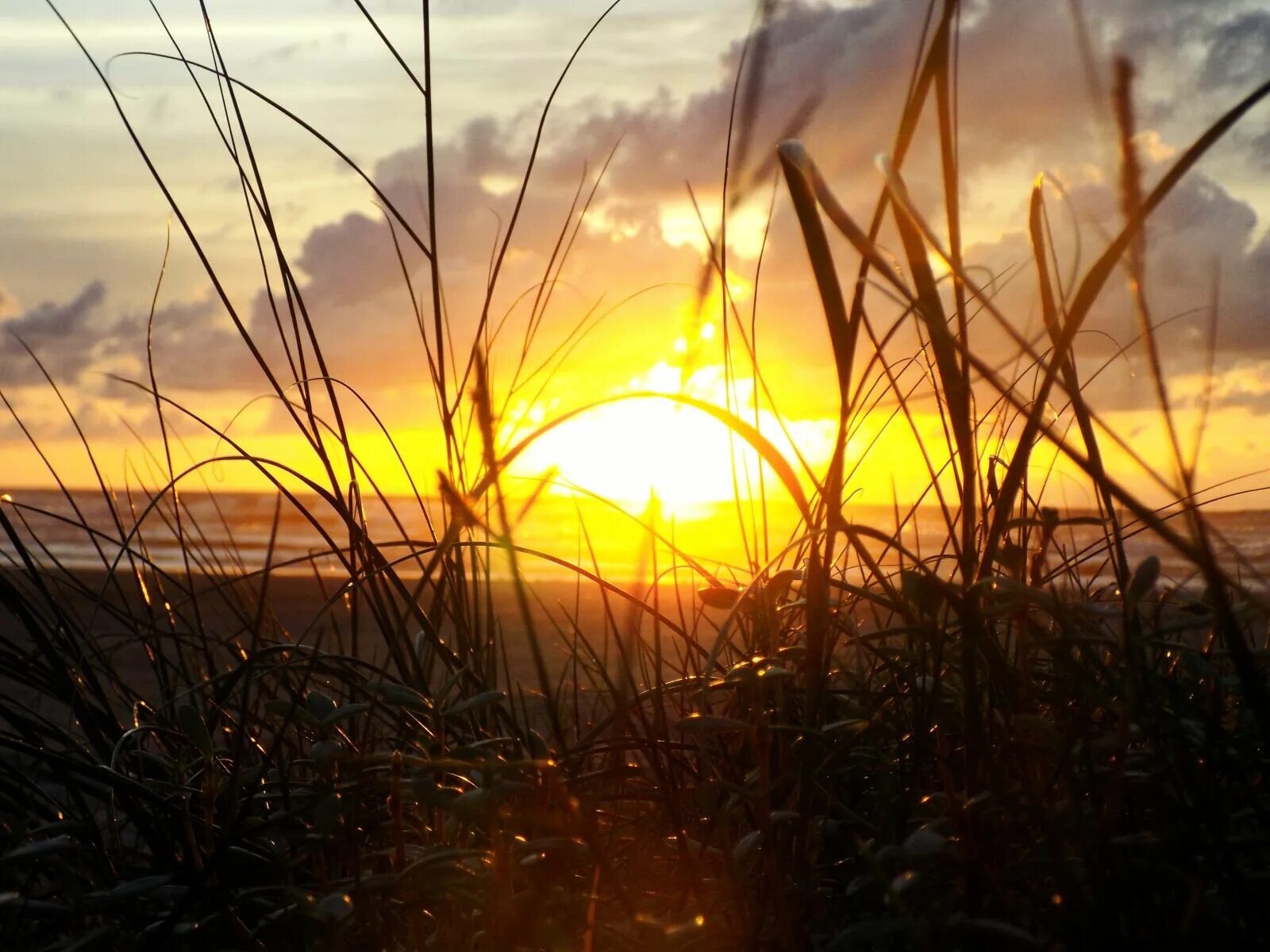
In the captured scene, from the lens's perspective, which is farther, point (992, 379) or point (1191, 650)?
point (1191, 650)

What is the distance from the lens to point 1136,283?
83 cm

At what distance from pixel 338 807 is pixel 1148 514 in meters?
0.68

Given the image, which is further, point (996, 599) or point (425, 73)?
point (425, 73)

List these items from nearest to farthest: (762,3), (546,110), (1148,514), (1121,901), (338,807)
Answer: (1148,514)
(1121,901)
(338,807)
(762,3)
(546,110)

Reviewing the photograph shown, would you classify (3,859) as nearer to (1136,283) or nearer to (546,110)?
(1136,283)

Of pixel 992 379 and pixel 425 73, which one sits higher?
pixel 425 73

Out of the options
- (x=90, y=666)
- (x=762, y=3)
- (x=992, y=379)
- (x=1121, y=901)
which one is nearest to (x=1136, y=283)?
(x=992, y=379)

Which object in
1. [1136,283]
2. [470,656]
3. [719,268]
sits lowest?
[470,656]

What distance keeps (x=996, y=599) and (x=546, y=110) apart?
105 centimetres

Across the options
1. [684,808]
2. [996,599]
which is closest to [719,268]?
[996,599]

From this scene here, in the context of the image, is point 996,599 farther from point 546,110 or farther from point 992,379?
point 546,110

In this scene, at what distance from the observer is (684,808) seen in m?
1.40

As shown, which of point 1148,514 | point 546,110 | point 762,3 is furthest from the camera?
point 546,110

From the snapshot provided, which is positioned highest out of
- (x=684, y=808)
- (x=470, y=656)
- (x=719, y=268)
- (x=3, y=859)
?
(x=719, y=268)
